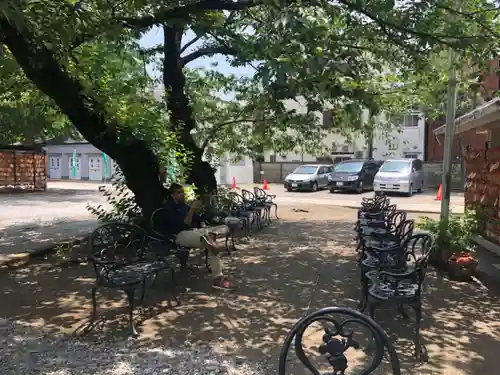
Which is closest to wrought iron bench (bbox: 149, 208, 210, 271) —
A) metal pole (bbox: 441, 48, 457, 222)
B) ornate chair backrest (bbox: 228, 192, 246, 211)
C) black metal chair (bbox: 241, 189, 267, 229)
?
ornate chair backrest (bbox: 228, 192, 246, 211)

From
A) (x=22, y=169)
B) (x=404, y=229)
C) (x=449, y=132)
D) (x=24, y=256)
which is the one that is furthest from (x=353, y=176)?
(x=24, y=256)

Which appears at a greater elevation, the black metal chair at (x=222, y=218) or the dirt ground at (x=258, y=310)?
the black metal chair at (x=222, y=218)

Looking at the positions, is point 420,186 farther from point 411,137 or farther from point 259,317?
point 259,317

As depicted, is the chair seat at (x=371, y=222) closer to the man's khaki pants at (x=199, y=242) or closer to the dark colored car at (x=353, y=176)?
the man's khaki pants at (x=199, y=242)

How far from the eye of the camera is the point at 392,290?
4039 mm

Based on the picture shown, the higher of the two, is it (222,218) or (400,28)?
(400,28)

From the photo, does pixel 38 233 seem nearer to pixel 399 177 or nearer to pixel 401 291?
pixel 401 291

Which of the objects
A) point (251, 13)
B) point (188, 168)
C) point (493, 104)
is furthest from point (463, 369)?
point (188, 168)

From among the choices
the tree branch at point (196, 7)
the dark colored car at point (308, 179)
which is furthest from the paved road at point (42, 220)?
the dark colored car at point (308, 179)

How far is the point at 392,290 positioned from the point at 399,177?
1984 cm

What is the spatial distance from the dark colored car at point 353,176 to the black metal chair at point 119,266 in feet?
62.5

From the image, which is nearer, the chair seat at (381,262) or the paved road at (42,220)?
the chair seat at (381,262)

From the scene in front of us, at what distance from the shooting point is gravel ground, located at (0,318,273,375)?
11.7 ft

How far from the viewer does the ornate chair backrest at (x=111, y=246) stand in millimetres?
4758
